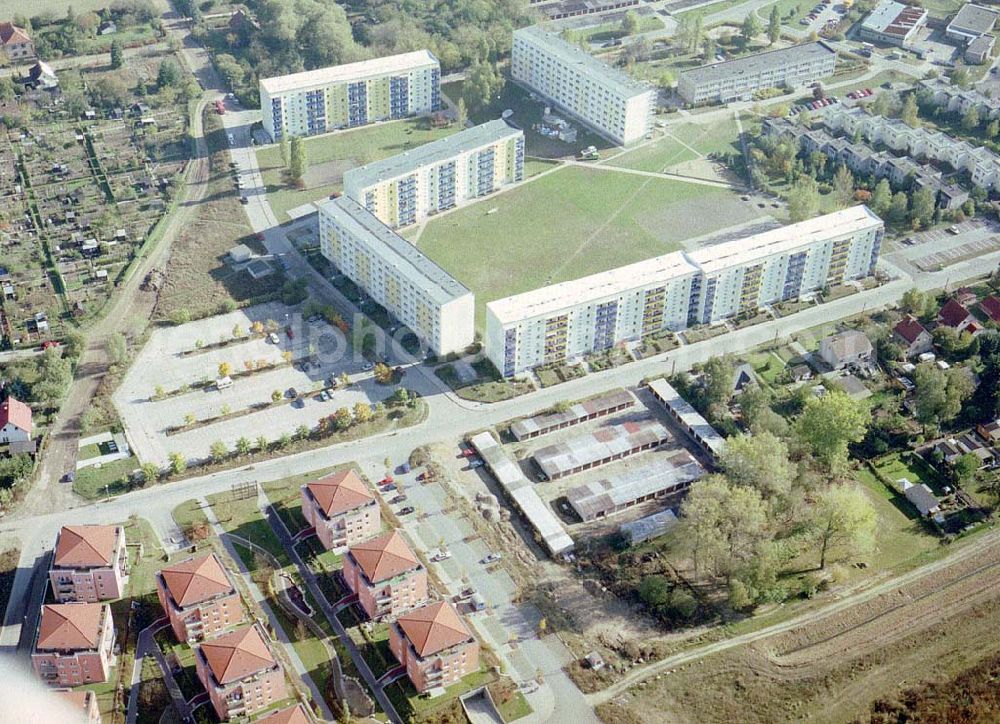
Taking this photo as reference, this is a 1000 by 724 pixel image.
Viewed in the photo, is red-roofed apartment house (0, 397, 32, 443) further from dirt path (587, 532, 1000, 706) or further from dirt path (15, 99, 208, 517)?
dirt path (587, 532, 1000, 706)

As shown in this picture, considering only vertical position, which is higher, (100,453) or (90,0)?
(90,0)

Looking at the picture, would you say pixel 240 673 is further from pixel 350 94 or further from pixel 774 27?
pixel 774 27

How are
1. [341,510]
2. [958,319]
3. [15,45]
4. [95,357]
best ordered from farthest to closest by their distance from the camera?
[15,45] → [958,319] → [95,357] → [341,510]

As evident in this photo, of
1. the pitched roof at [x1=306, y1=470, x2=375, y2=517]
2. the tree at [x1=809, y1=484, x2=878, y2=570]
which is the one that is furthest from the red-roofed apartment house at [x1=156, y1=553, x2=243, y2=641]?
the tree at [x1=809, y1=484, x2=878, y2=570]

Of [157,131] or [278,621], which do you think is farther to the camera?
[157,131]

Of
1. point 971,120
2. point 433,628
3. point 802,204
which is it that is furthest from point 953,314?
point 433,628

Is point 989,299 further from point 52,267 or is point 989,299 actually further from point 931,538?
point 52,267

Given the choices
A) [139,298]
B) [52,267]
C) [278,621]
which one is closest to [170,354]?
[139,298]
